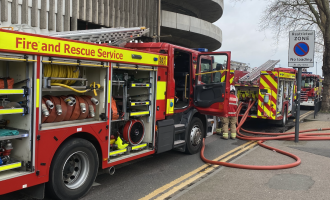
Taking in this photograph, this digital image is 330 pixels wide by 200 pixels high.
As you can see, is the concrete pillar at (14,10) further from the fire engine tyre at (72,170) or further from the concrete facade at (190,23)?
the concrete facade at (190,23)

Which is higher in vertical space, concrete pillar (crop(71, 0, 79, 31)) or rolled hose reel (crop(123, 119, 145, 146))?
concrete pillar (crop(71, 0, 79, 31))

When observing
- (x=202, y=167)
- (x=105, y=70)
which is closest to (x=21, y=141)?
(x=105, y=70)

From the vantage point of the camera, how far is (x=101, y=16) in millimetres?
11664

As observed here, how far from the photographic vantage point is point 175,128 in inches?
257

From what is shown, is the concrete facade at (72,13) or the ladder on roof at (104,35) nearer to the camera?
the ladder on roof at (104,35)

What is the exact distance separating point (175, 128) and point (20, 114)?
3.47 m

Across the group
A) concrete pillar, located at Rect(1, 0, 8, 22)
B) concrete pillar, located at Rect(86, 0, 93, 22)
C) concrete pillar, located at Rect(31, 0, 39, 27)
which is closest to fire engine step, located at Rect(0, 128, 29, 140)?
concrete pillar, located at Rect(1, 0, 8, 22)

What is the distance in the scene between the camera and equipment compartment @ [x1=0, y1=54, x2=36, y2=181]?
3.55m

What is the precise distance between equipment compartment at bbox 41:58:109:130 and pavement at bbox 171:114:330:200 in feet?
6.19

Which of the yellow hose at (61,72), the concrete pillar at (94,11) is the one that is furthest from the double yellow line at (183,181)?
the concrete pillar at (94,11)

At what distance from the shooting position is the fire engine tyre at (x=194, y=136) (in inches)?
277

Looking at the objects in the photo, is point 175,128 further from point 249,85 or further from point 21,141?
point 249,85

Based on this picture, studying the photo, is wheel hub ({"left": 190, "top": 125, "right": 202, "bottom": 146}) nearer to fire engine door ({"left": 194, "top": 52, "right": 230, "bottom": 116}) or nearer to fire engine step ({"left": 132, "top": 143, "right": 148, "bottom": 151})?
fire engine door ({"left": 194, "top": 52, "right": 230, "bottom": 116})

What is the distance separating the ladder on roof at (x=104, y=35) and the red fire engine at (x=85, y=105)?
39mm
